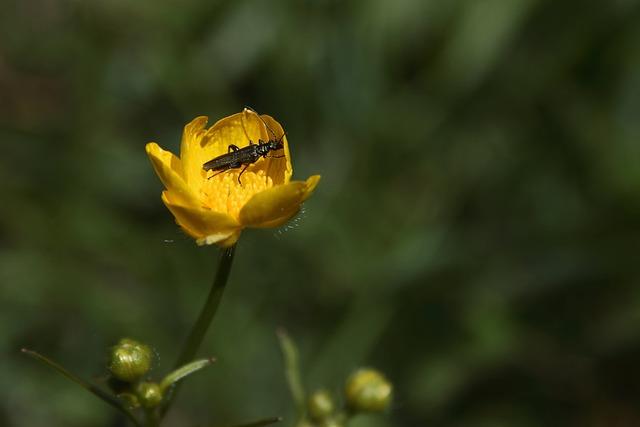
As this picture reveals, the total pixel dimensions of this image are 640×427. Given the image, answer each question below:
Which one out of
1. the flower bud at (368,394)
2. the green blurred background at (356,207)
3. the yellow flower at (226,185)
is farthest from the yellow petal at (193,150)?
the green blurred background at (356,207)

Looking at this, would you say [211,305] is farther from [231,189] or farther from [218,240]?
[231,189]

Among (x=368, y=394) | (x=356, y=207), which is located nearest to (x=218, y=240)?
(x=368, y=394)

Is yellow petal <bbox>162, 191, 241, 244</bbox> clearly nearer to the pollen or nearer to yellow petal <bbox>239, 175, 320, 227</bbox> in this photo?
yellow petal <bbox>239, 175, 320, 227</bbox>

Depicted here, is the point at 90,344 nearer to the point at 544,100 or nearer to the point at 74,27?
the point at 74,27

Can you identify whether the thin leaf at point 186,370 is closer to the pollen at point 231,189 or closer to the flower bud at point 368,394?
the pollen at point 231,189

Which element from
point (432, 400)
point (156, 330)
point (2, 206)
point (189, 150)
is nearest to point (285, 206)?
point (189, 150)
